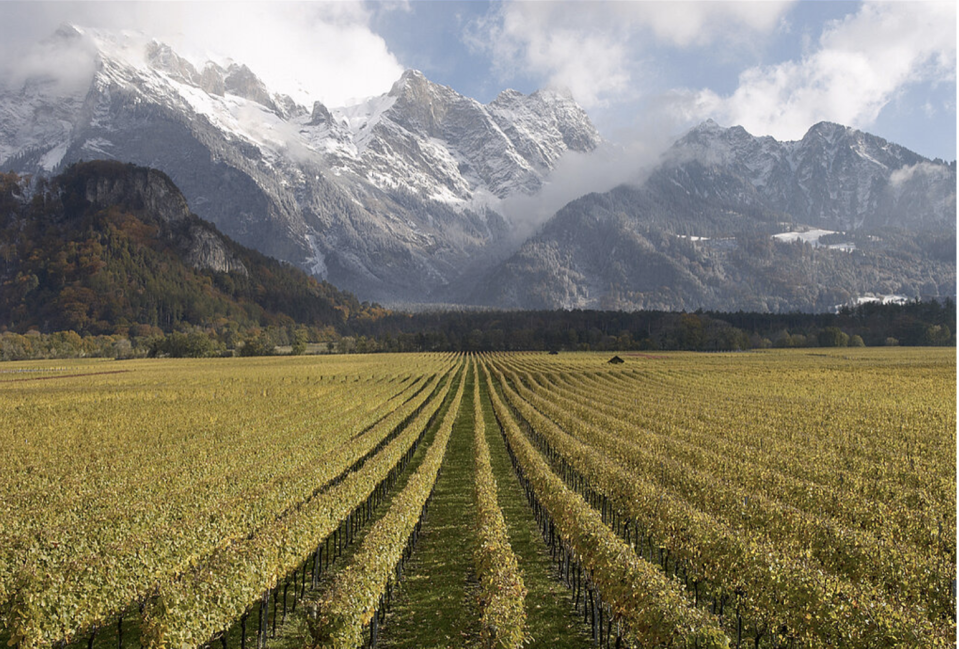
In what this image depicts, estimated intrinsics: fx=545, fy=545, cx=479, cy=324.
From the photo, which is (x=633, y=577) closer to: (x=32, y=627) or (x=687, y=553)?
(x=687, y=553)

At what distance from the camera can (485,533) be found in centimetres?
1675

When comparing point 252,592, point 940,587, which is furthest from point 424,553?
point 940,587

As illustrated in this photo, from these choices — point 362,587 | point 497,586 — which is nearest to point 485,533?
point 497,586

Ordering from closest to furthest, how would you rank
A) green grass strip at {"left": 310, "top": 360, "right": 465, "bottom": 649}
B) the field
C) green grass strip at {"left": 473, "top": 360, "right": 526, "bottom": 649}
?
1. green grass strip at {"left": 473, "top": 360, "right": 526, "bottom": 649}
2. green grass strip at {"left": 310, "top": 360, "right": 465, "bottom": 649}
3. the field

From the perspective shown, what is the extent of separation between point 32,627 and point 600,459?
876 inches

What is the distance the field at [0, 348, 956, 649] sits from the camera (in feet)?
39.9

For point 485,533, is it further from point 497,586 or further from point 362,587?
point 362,587

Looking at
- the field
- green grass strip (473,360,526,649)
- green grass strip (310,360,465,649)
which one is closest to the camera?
green grass strip (473,360,526,649)

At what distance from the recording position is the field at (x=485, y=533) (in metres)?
12.2

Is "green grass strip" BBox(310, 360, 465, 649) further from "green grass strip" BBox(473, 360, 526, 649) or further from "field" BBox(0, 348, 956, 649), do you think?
"green grass strip" BBox(473, 360, 526, 649)

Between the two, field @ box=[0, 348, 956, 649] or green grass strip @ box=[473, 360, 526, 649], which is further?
field @ box=[0, 348, 956, 649]

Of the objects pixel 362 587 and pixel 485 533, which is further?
pixel 485 533

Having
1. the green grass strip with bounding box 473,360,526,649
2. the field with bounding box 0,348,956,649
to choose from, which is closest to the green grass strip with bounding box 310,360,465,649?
the field with bounding box 0,348,956,649

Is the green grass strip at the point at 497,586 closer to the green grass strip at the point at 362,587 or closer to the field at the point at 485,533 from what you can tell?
the field at the point at 485,533
